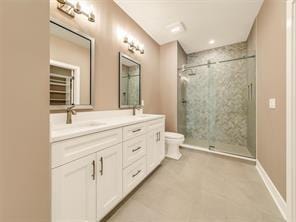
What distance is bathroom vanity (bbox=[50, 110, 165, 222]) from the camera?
32.7 inches

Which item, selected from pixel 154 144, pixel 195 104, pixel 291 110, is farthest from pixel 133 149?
pixel 195 104

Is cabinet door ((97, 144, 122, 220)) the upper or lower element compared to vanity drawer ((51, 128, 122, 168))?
lower

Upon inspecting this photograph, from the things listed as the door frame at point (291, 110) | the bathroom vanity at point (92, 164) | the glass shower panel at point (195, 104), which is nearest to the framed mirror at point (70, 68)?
the bathroom vanity at point (92, 164)

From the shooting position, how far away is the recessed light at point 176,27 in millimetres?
2450

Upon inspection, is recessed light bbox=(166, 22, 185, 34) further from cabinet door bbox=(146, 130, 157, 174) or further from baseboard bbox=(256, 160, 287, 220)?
baseboard bbox=(256, 160, 287, 220)

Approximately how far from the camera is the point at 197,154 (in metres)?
2.79

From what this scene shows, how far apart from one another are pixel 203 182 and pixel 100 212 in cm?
136

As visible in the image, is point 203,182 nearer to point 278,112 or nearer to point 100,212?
point 278,112

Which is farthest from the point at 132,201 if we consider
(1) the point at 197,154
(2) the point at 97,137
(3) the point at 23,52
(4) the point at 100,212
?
(1) the point at 197,154

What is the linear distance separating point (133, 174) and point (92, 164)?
2.01ft

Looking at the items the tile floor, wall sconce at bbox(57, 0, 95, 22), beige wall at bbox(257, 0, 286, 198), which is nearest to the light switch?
beige wall at bbox(257, 0, 286, 198)

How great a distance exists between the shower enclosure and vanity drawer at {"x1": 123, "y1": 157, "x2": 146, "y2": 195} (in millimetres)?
1834

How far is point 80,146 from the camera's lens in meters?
0.94

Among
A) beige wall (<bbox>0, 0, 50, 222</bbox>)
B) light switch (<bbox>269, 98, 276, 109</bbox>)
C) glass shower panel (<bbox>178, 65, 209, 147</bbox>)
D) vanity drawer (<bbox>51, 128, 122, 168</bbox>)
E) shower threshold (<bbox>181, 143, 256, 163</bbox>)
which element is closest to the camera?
beige wall (<bbox>0, 0, 50, 222</bbox>)
